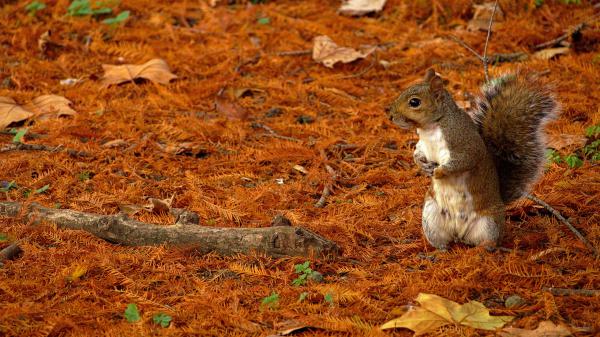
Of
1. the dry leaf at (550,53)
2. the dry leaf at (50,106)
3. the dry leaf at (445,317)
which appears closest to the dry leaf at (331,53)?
the dry leaf at (550,53)

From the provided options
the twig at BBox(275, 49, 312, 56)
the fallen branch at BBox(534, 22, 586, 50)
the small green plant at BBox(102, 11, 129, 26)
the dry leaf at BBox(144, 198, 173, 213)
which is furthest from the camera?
the small green plant at BBox(102, 11, 129, 26)


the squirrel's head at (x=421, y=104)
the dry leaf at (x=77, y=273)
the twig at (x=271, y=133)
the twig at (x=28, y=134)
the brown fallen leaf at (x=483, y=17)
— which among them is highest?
the squirrel's head at (x=421, y=104)

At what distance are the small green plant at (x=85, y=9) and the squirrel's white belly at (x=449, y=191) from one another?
407 centimetres

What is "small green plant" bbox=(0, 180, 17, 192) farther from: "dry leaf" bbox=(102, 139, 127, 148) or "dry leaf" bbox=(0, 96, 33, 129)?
"dry leaf" bbox=(0, 96, 33, 129)

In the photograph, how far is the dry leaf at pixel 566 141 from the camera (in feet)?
12.7

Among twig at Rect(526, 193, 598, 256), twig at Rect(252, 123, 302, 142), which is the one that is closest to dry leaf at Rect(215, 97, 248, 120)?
twig at Rect(252, 123, 302, 142)

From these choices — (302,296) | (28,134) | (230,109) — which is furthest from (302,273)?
(28,134)

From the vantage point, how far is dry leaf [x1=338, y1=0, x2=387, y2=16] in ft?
20.5

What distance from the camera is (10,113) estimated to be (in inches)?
178

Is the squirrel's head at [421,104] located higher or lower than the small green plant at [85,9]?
higher

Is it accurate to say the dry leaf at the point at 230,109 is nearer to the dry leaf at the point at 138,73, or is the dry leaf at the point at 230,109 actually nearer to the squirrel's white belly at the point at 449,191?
the dry leaf at the point at 138,73

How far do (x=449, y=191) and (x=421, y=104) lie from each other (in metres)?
0.37

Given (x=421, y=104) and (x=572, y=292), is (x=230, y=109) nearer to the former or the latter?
(x=421, y=104)

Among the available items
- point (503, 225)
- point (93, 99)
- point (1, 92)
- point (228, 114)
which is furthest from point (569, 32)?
point (1, 92)
